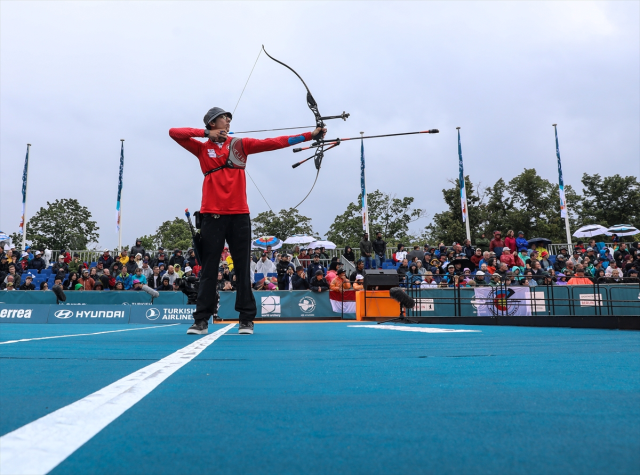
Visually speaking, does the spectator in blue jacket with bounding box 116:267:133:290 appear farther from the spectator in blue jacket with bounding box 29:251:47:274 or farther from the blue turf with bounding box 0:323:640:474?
the blue turf with bounding box 0:323:640:474

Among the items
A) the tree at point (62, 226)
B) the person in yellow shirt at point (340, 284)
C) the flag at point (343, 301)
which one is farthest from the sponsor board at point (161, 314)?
the tree at point (62, 226)

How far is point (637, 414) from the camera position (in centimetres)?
113

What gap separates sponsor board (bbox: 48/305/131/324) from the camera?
12.9m

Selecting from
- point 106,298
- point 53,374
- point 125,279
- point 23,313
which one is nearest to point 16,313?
point 23,313

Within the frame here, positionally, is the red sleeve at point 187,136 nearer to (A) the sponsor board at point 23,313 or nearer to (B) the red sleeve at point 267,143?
(B) the red sleeve at point 267,143

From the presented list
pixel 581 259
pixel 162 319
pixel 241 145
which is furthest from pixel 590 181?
pixel 241 145

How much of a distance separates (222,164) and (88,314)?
9746 mm

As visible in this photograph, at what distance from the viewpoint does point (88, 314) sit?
1301 centimetres

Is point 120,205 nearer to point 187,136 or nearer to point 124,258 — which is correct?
point 124,258

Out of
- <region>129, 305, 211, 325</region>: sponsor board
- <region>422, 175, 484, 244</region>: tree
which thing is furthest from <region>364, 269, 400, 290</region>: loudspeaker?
<region>422, 175, 484, 244</region>: tree

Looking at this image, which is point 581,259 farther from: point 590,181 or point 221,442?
point 590,181

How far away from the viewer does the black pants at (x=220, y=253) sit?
483 centimetres

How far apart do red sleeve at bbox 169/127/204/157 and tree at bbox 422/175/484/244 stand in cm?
3766

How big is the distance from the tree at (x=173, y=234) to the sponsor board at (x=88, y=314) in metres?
49.5
